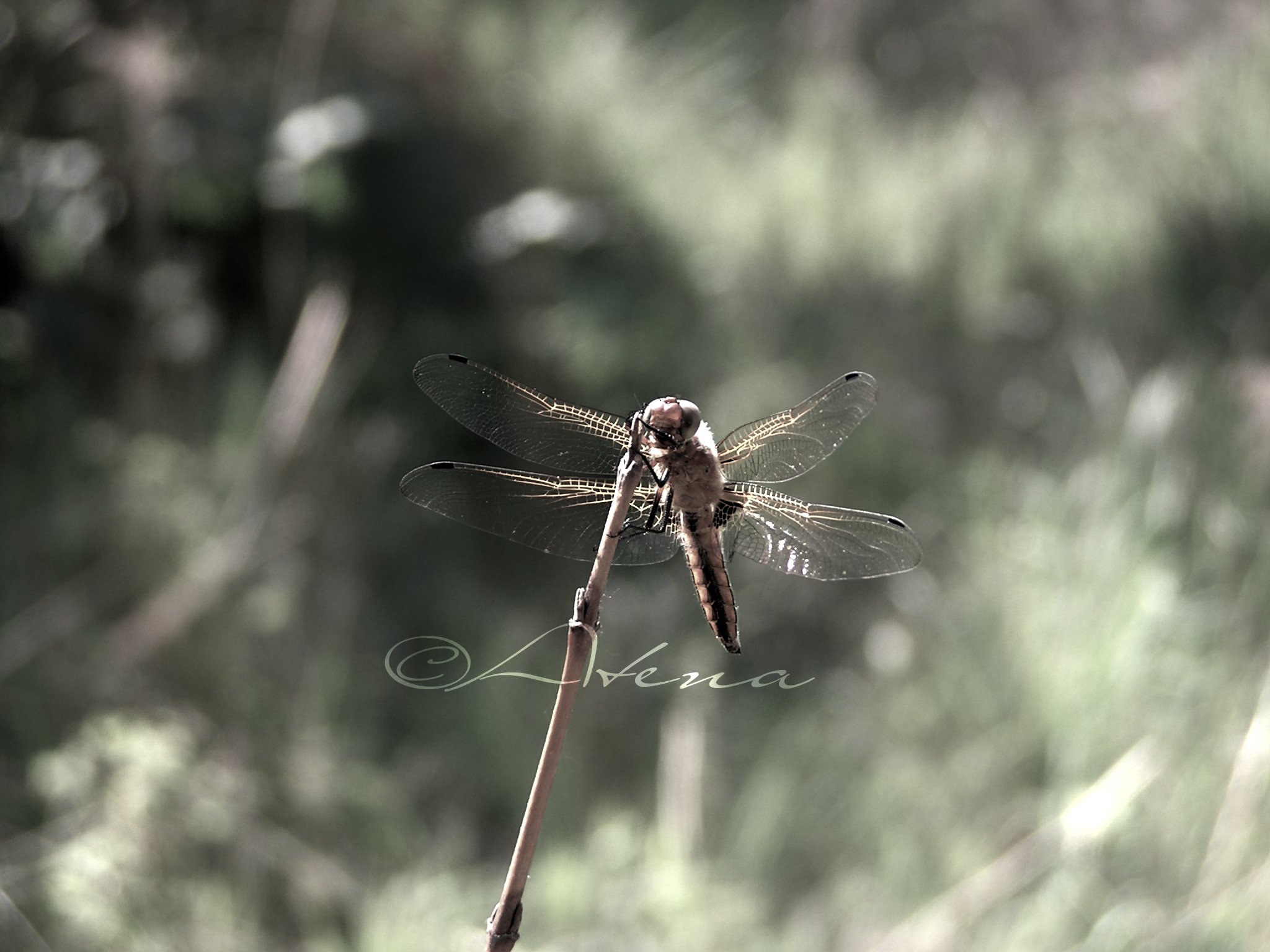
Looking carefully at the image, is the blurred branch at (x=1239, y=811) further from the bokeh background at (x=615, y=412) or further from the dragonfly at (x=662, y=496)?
the dragonfly at (x=662, y=496)

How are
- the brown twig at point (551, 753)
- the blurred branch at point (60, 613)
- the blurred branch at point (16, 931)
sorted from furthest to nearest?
the blurred branch at point (60, 613) < the blurred branch at point (16, 931) < the brown twig at point (551, 753)

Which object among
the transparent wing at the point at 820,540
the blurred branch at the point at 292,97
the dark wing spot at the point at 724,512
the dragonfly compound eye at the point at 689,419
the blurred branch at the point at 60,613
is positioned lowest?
the dragonfly compound eye at the point at 689,419

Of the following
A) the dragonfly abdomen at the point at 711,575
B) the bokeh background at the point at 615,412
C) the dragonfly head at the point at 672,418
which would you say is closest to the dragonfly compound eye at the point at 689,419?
the dragonfly head at the point at 672,418

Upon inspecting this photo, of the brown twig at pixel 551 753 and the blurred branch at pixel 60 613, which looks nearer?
the brown twig at pixel 551 753

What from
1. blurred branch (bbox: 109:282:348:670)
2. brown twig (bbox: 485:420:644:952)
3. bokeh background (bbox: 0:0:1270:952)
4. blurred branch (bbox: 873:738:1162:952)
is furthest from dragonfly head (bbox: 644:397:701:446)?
blurred branch (bbox: 109:282:348:670)

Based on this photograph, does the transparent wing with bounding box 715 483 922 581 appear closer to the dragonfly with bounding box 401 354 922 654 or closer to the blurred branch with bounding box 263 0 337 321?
the dragonfly with bounding box 401 354 922 654

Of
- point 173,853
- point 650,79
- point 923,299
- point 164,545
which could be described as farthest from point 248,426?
point 923,299
